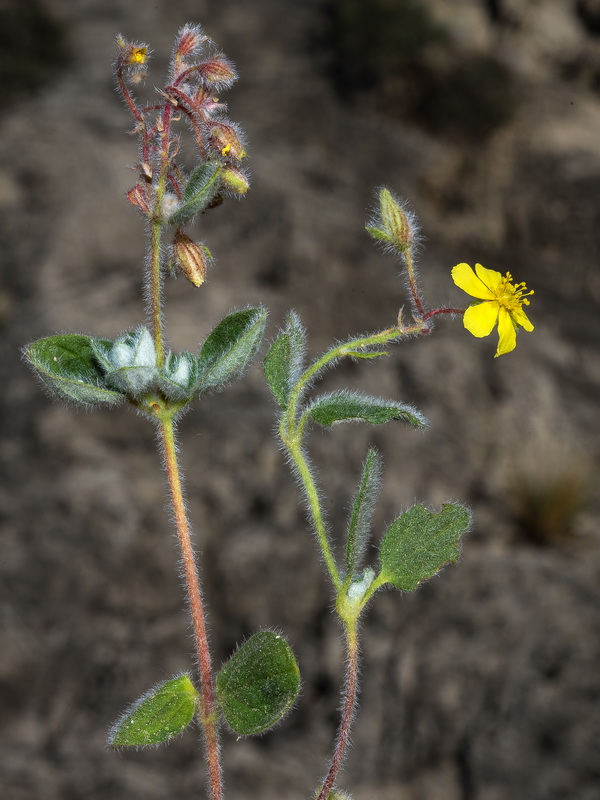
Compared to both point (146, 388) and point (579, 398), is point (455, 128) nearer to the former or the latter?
point (579, 398)

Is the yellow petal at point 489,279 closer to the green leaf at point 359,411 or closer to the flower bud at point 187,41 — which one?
the green leaf at point 359,411

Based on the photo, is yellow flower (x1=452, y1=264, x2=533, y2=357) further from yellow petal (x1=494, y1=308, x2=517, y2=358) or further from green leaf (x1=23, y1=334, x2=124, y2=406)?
green leaf (x1=23, y1=334, x2=124, y2=406)

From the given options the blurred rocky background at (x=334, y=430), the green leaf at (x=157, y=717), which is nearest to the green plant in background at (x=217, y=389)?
the green leaf at (x=157, y=717)

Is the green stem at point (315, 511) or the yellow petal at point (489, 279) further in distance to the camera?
the yellow petal at point (489, 279)

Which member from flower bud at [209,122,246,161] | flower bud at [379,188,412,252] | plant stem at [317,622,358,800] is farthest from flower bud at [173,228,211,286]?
plant stem at [317,622,358,800]

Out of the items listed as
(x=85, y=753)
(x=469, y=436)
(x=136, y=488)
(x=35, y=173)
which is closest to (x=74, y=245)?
(x=35, y=173)
